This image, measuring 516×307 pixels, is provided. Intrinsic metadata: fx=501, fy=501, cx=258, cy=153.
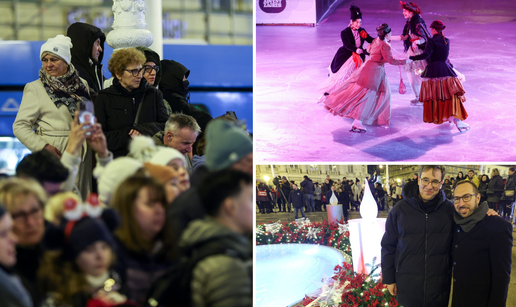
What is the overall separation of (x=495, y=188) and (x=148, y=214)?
2772 mm

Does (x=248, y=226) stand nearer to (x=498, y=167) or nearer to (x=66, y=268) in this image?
(x=66, y=268)

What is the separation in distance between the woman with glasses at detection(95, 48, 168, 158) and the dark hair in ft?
6.89

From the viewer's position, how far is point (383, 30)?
3.80 metres

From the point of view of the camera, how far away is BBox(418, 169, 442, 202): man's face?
9.59 ft

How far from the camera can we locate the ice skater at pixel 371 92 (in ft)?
12.6


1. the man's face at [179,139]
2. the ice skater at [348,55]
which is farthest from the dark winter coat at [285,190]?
the man's face at [179,139]

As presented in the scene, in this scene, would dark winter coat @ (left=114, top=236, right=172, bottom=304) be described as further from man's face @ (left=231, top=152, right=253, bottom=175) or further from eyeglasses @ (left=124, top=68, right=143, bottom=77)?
eyeglasses @ (left=124, top=68, right=143, bottom=77)

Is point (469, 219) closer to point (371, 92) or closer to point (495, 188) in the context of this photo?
point (495, 188)

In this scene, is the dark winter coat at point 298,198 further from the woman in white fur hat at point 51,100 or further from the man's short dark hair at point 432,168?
the woman in white fur hat at point 51,100

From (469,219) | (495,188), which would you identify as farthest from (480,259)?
(495,188)

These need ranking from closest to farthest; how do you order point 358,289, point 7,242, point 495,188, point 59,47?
1. point 7,242
2. point 59,47
3. point 495,188
4. point 358,289

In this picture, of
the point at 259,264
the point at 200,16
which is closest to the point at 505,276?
the point at 259,264

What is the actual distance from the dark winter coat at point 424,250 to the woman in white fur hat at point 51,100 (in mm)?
1850

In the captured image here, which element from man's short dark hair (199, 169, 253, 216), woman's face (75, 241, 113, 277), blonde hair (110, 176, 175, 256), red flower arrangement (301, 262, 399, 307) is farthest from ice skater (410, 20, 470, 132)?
woman's face (75, 241, 113, 277)
